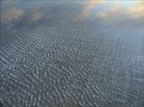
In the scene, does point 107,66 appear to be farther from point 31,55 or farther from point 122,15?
point 122,15

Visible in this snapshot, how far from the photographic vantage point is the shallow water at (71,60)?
1441mm

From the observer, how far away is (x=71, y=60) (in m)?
1.80

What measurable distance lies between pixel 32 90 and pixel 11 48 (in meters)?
0.61

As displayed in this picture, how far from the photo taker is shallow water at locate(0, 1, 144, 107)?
4.73ft

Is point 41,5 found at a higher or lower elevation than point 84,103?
higher

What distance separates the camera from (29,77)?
1.64m

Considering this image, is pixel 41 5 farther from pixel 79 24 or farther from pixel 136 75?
pixel 136 75

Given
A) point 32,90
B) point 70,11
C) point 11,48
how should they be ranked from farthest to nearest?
point 70,11
point 11,48
point 32,90

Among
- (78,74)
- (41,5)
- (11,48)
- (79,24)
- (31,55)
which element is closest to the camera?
(78,74)

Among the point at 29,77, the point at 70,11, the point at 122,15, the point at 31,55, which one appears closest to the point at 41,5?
the point at 70,11

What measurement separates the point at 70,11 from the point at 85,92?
4.58ft

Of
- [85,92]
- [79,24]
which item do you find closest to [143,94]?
[85,92]

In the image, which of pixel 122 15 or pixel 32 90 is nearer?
pixel 32 90

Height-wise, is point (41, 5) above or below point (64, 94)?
above
